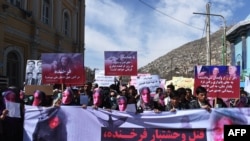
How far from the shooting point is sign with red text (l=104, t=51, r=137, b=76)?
13.0 meters

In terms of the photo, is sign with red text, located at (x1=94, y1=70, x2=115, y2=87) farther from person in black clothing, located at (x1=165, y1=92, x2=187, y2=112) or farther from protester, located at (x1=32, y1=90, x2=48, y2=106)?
person in black clothing, located at (x1=165, y1=92, x2=187, y2=112)

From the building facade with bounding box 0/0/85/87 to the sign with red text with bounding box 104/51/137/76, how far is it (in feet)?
26.8

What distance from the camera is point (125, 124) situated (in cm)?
804

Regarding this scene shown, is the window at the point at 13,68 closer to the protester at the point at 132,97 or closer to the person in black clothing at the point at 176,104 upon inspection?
the protester at the point at 132,97

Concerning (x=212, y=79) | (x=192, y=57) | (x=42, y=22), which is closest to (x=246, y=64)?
(x=42, y=22)

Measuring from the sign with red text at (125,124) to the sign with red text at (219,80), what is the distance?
5.06ft

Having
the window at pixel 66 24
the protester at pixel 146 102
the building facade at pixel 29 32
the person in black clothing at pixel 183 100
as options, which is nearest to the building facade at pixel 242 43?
the building facade at pixel 29 32

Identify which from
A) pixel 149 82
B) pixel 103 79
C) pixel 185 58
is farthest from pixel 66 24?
pixel 185 58

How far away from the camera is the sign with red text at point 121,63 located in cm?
1299

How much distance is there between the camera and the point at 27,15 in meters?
23.2

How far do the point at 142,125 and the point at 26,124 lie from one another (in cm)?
202

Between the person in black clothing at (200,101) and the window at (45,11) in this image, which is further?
the window at (45,11)

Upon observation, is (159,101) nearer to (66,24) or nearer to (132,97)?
(132,97)

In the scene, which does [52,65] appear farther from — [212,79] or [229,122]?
[229,122]
